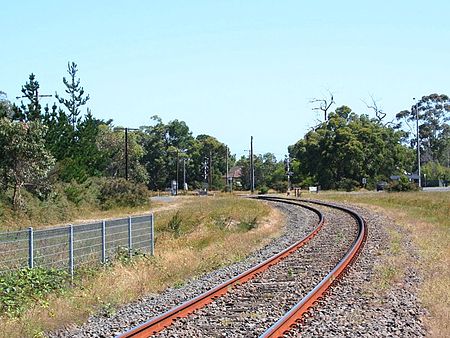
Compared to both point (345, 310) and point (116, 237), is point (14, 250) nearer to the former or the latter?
point (116, 237)

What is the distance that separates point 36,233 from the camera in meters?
14.8

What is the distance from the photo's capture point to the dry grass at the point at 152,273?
11077 mm

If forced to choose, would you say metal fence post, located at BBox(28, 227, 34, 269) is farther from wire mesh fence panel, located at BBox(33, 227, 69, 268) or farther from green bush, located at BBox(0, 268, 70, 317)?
wire mesh fence panel, located at BBox(33, 227, 69, 268)

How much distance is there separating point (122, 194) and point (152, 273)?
139 feet

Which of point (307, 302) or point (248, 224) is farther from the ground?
point (248, 224)

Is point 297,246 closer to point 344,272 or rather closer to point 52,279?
point 344,272

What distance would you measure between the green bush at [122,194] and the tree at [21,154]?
14.2 metres

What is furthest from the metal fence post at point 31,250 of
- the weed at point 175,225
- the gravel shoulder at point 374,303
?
the weed at point 175,225

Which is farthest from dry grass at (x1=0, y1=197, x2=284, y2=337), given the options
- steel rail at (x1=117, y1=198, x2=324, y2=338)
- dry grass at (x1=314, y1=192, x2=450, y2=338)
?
dry grass at (x1=314, y1=192, x2=450, y2=338)

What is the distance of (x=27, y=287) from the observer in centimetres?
1360

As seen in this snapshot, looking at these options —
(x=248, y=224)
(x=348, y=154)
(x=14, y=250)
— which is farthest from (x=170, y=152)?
(x=14, y=250)

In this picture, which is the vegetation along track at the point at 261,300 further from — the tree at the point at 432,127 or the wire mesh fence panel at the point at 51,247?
the tree at the point at 432,127

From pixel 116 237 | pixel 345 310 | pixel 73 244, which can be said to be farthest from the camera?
pixel 116 237

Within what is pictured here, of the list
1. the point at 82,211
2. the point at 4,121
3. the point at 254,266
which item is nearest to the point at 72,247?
the point at 254,266
